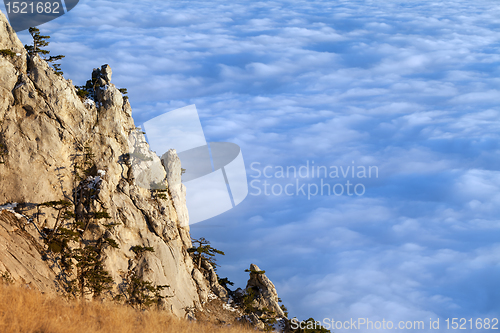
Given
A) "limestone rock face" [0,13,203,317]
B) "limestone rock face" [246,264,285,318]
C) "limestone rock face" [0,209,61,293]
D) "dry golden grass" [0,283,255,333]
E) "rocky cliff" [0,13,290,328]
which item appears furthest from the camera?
"limestone rock face" [246,264,285,318]

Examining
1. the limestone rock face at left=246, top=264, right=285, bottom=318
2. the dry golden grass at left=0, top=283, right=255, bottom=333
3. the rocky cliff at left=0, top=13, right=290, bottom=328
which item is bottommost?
the dry golden grass at left=0, top=283, right=255, bottom=333

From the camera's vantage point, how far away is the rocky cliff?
127ft

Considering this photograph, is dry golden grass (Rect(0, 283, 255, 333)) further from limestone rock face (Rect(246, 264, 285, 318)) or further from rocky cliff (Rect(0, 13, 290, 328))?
limestone rock face (Rect(246, 264, 285, 318))

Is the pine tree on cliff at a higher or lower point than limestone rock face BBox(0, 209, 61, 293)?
A: higher

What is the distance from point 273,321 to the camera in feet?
171

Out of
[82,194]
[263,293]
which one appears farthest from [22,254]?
[263,293]

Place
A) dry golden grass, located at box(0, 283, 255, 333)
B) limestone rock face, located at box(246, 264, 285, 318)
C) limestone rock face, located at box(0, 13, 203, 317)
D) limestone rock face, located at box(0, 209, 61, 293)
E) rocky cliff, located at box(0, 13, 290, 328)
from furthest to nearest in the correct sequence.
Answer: limestone rock face, located at box(246, 264, 285, 318) → limestone rock face, located at box(0, 13, 203, 317) → rocky cliff, located at box(0, 13, 290, 328) → limestone rock face, located at box(0, 209, 61, 293) → dry golden grass, located at box(0, 283, 255, 333)

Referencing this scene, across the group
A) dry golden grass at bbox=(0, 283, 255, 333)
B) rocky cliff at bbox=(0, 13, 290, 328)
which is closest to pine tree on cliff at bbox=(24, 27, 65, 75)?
rocky cliff at bbox=(0, 13, 290, 328)

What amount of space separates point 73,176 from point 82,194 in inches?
82.6

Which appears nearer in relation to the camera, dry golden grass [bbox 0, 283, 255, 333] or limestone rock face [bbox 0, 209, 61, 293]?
dry golden grass [bbox 0, 283, 255, 333]

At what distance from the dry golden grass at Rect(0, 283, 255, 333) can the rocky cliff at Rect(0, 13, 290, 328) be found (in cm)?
1686

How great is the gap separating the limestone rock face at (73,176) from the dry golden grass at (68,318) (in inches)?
691

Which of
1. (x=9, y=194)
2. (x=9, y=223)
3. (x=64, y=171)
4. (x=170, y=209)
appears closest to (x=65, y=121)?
(x=64, y=171)

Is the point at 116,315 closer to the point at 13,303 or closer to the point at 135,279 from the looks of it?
the point at 13,303
